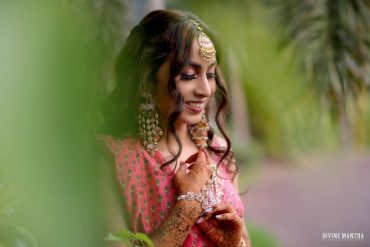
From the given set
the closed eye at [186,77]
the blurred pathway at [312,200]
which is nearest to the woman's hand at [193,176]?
the closed eye at [186,77]

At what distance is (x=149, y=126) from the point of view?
1471 millimetres

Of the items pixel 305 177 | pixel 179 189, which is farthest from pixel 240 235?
pixel 305 177

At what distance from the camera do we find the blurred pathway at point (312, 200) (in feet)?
18.7

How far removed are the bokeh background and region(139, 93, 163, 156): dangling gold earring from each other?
241 millimetres

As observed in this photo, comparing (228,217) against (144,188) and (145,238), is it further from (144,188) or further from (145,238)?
(145,238)

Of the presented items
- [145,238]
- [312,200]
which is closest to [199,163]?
[145,238]

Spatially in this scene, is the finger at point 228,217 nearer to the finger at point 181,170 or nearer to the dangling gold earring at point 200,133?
the finger at point 181,170

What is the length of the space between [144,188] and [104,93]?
1.04 metres

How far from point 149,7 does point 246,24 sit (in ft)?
13.5

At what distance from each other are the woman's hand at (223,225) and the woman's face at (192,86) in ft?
0.77

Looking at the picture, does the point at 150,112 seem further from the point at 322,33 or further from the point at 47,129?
the point at 322,33

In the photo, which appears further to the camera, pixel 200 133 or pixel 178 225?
pixel 200 133

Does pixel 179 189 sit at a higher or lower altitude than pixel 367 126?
higher

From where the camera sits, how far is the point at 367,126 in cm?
977
